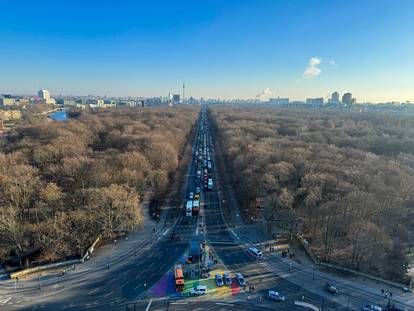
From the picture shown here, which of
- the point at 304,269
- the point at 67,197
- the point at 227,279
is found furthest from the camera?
the point at 67,197

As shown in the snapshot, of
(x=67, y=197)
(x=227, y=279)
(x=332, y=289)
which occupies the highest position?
(x=67, y=197)

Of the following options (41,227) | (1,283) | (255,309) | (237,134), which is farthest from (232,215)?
(237,134)

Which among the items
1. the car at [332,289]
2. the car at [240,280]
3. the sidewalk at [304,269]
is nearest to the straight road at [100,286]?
the car at [240,280]

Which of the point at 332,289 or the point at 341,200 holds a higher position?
the point at 341,200

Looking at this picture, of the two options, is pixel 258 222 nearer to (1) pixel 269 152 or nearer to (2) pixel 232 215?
(2) pixel 232 215

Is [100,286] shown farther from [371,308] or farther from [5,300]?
[371,308]

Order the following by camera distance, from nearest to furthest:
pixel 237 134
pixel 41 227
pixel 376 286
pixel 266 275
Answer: pixel 376 286 < pixel 266 275 < pixel 41 227 < pixel 237 134

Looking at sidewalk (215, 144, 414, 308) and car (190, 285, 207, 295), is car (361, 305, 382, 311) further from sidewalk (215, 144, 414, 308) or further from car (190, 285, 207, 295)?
car (190, 285, 207, 295)

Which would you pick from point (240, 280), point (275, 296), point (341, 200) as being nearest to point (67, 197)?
point (240, 280)

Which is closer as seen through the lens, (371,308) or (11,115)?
(371,308)
